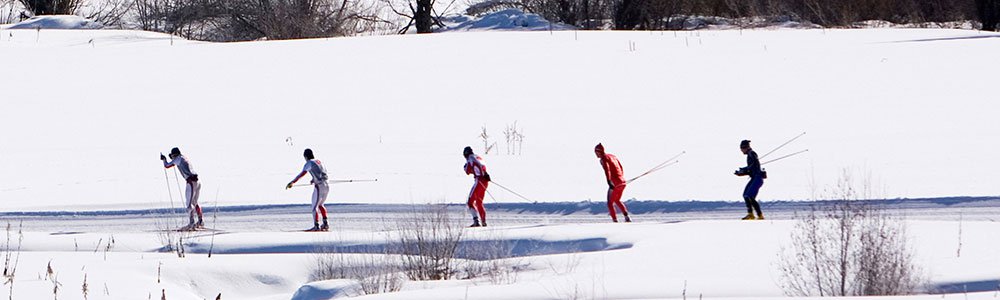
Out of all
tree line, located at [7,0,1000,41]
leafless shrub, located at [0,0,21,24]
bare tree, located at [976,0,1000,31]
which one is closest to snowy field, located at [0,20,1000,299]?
tree line, located at [7,0,1000,41]

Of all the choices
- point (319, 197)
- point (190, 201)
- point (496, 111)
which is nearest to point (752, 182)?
point (319, 197)

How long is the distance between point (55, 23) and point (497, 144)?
2387cm

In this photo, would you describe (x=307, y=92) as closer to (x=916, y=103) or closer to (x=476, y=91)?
(x=476, y=91)

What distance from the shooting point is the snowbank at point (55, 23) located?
4637 centimetres

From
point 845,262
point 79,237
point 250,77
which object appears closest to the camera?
point 845,262

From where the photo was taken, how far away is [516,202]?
2189 cm

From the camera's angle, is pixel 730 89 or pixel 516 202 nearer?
pixel 516 202

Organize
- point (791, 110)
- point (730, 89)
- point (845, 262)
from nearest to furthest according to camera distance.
Result: point (845, 262) < point (791, 110) < point (730, 89)

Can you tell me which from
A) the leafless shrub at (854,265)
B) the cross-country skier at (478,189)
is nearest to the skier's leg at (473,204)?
the cross-country skier at (478,189)

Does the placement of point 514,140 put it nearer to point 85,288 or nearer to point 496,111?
point 496,111

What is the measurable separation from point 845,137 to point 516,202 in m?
7.84

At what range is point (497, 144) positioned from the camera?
90.8 ft

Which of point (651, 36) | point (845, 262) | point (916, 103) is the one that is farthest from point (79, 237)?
point (651, 36)

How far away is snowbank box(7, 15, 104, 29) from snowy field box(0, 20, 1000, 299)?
193 cm
